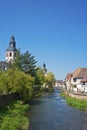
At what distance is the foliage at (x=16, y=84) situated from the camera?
162ft

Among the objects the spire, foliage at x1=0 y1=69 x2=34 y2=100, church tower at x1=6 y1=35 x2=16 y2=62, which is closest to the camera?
foliage at x1=0 y1=69 x2=34 y2=100

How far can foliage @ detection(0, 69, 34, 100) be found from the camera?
49.5 metres

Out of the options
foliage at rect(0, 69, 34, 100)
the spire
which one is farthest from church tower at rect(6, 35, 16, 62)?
foliage at rect(0, 69, 34, 100)

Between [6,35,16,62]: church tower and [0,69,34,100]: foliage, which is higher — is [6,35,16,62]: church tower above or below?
above

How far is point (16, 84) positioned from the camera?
50188 millimetres

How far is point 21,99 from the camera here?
5272 centimetres

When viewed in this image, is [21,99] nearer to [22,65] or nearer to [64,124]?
[64,124]

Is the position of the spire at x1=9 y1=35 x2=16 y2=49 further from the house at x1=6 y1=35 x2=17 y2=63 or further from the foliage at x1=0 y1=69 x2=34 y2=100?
the foliage at x1=0 y1=69 x2=34 y2=100

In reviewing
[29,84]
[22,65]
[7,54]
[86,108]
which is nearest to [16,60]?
[22,65]

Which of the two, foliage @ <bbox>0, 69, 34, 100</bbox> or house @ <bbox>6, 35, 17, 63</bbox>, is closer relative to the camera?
foliage @ <bbox>0, 69, 34, 100</bbox>

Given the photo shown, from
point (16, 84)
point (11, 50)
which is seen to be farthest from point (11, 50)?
point (16, 84)

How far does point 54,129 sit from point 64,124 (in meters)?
3.36

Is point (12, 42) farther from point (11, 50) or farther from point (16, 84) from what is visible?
point (16, 84)

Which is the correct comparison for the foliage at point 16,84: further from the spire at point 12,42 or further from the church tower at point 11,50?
the spire at point 12,42
